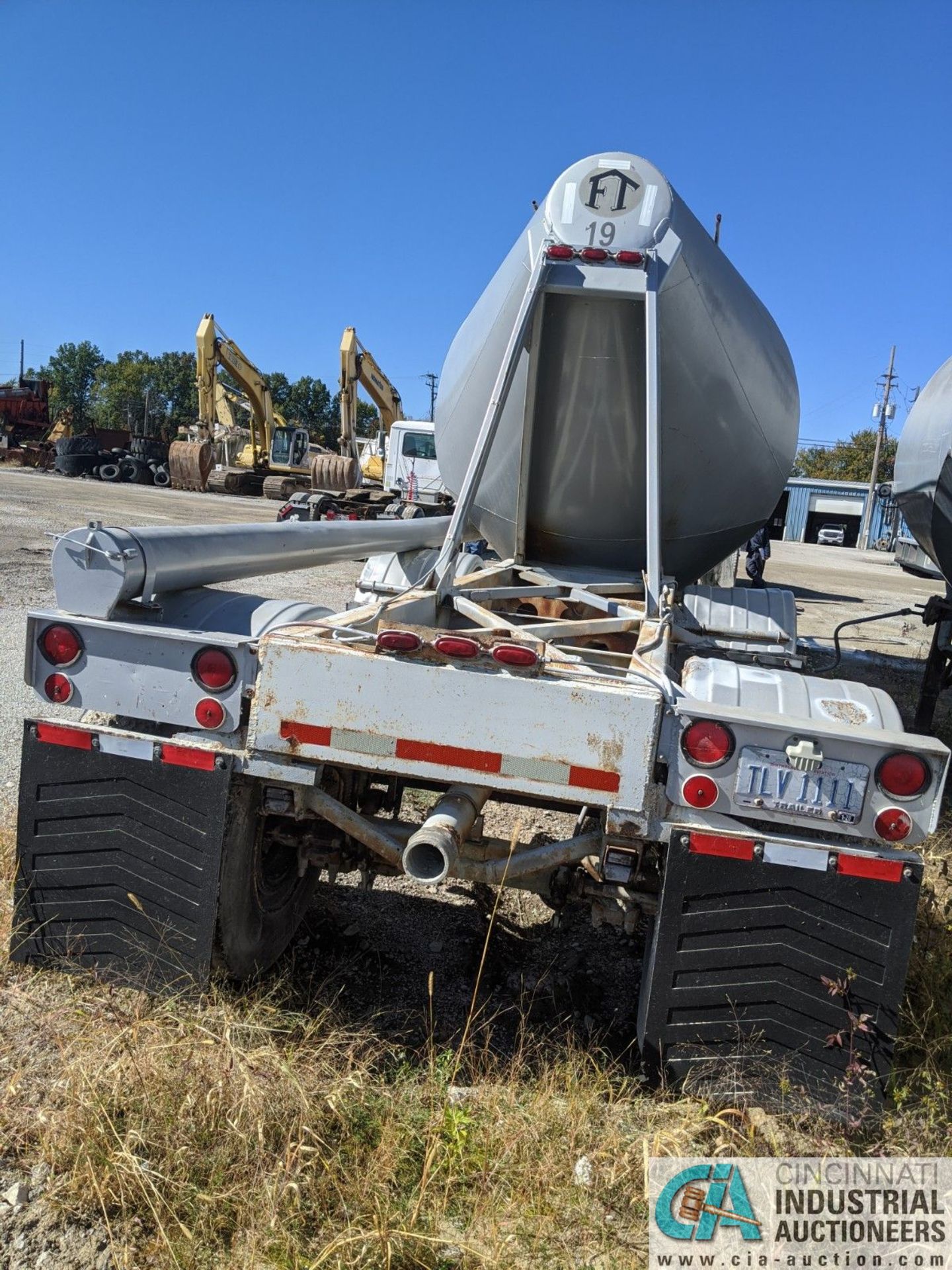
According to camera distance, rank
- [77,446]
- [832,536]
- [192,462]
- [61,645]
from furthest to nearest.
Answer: [832,536]
[77,446]
[192,462]
[61,645]

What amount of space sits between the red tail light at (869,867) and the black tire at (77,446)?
38049 millimetres

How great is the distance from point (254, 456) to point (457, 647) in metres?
33.4

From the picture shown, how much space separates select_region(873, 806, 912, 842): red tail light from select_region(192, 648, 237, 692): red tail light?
190cm

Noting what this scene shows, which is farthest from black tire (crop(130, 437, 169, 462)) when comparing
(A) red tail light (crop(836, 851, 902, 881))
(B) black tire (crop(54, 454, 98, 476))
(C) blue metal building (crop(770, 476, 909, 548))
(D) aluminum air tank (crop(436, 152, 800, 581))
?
(A) red tail light (crop(836, 851, 902, 881))

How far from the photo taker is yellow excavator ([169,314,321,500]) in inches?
1277

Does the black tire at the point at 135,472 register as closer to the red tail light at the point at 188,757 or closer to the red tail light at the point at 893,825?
the red tail light at the point at 188,757

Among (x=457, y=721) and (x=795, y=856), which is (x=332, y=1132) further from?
(x=795, y=856)

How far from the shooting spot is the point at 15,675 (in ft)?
21.7

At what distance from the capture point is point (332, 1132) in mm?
2504

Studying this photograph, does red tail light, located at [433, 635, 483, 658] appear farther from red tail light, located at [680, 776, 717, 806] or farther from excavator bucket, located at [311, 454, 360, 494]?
excavator bucket, located at [311, 454, 360, 494]

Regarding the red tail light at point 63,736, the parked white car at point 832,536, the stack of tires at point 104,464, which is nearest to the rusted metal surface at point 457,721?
the red tail light at point 63,736

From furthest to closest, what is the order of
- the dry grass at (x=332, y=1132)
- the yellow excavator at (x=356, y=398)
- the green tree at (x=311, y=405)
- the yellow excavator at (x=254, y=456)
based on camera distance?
1. the green tree at (x=311, y=405)
2. the yellow excavator at (x=254, y=456)
3. the yellow excavator at (x=356, y=398)
4. the dry grass at (x=332, y=1132)

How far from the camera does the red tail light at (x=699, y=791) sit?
2.60 meters

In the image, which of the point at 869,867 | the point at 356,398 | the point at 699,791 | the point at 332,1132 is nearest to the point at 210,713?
the point at 332,1132
